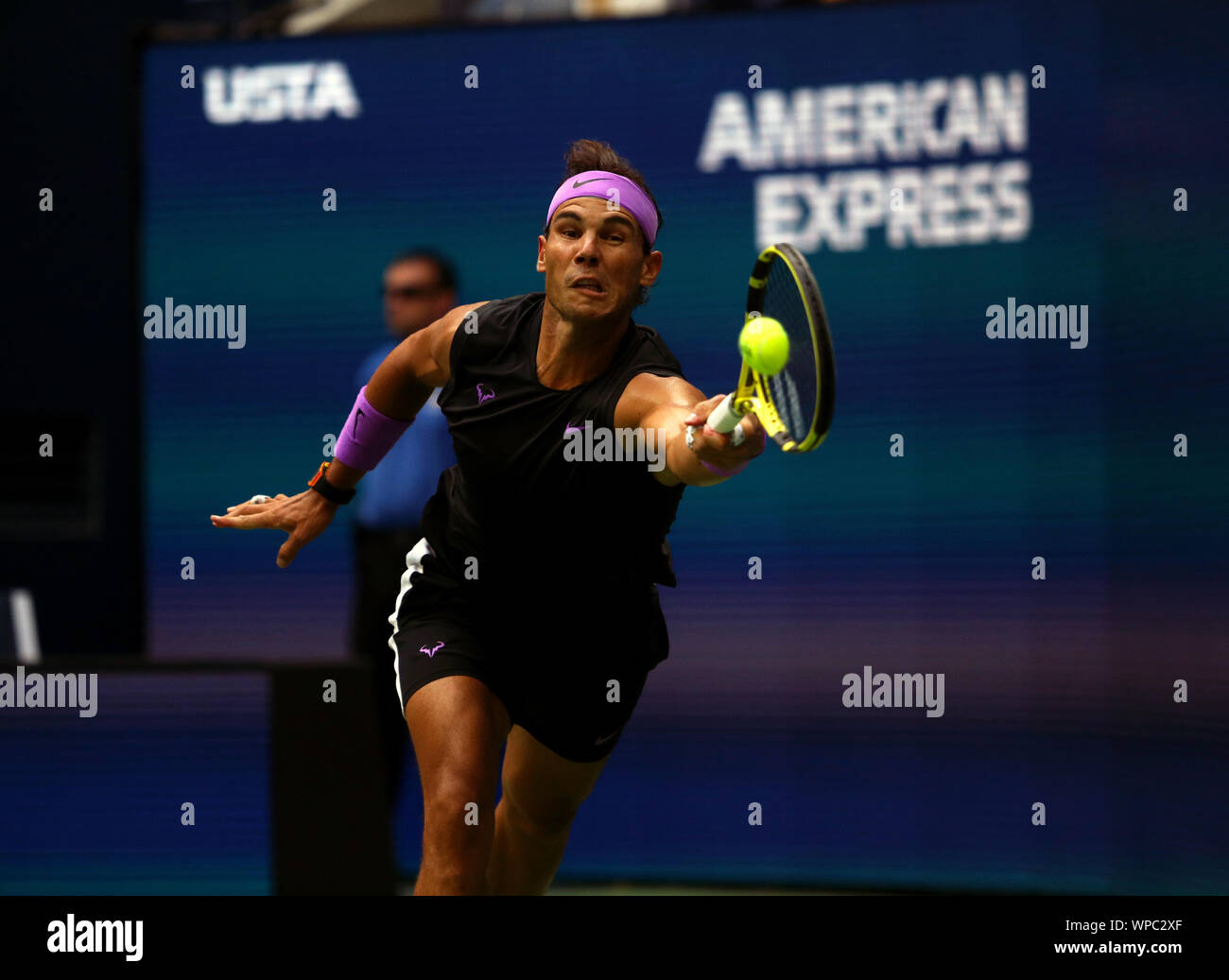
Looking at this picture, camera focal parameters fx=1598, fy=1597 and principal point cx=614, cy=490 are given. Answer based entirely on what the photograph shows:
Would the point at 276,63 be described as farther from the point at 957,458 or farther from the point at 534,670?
the point at 534,670

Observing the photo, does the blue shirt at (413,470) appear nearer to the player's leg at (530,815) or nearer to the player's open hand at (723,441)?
the player's leg at (530,815)

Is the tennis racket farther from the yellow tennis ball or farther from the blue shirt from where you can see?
the blue shirt

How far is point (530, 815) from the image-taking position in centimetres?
351

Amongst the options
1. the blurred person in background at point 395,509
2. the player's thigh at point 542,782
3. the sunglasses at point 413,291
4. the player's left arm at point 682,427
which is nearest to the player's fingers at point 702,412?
the player's left arm at point 682,427

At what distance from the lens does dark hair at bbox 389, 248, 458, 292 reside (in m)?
5.09

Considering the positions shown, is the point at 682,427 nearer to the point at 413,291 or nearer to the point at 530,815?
the point at 530,815

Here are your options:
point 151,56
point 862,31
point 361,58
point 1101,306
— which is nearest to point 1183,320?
point 1101,306

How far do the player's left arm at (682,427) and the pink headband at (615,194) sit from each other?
14.0 inches

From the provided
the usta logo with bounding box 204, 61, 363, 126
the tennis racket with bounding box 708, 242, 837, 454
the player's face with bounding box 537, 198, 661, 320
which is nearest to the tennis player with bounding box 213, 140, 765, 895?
the player's face with bounding box 537, 198, 661, 320

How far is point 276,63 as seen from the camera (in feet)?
18.0

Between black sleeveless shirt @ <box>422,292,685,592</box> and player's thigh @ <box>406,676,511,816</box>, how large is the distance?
25 centimetres

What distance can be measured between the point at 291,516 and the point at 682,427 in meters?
1.18

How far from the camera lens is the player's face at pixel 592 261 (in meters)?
3.16

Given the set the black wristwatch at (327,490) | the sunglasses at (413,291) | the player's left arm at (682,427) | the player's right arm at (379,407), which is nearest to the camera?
the player's left arm at (682,427)
